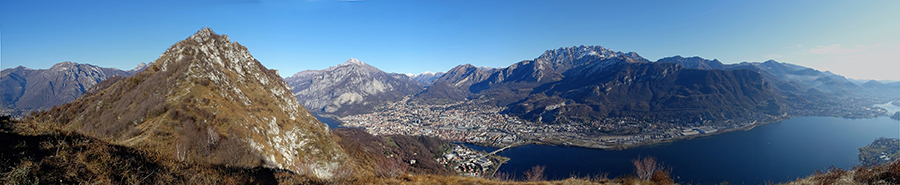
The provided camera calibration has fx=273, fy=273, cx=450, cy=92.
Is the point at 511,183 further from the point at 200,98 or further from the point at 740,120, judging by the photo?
the point at 740,120

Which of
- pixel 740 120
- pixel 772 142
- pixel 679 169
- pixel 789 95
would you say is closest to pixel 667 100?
pixel 740 120

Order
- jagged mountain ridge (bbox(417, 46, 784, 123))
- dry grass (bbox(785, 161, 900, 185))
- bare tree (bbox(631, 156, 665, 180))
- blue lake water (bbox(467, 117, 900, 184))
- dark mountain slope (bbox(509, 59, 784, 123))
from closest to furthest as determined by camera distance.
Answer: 1. dry grass (bbox(785, 161, 900, 185))
2. bare tree (bbox(631, 156, 665, 180))
3. blue lake water (bbox(467, 117, 900, 184))
4. dark mountain slope (bbox(509, 59, 784, 123))
5. jagged mountain ridge (bbox(417, 46, 784, 123))

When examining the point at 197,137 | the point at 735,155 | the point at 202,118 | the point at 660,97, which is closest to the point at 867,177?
the point at 197,137

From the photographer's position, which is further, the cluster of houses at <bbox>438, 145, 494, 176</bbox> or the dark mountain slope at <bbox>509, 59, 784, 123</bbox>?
the dark mountain slope at <bbox>509, 59, 784, 123</bbox>

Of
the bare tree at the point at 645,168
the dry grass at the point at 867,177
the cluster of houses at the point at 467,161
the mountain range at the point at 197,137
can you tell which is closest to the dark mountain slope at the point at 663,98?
the mountain range at the point at 197,137

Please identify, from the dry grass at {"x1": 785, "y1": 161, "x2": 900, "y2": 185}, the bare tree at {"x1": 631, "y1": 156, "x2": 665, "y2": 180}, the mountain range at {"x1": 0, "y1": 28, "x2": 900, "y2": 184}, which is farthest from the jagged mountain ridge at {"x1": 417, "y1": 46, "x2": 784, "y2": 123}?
the dry grass at {"x1": 785, "y1": 161, "x2": 900, "y2": 185}

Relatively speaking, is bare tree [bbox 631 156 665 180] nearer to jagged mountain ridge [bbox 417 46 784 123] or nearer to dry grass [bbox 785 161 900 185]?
dry grass [bbox 785 161 900 185]

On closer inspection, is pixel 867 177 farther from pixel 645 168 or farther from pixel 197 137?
pixel 197 137
